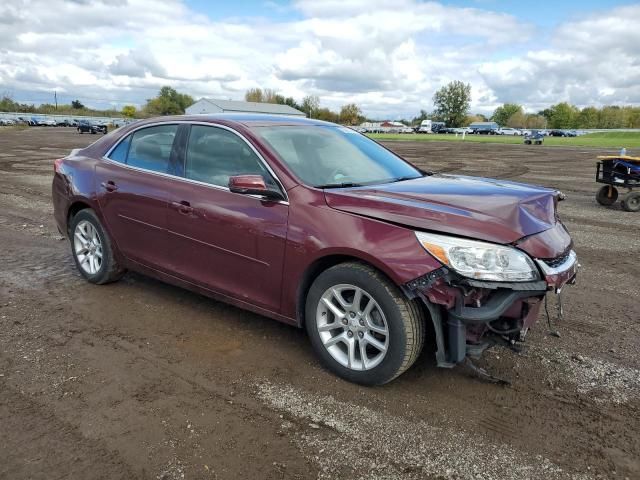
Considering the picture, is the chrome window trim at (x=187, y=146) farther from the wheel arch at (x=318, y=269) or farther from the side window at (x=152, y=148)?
the wheel arch at (x=318, y=269)

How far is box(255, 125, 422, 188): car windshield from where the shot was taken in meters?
3.88

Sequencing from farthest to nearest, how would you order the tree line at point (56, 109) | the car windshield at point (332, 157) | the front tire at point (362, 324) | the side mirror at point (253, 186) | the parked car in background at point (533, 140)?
the tree line at point (56, 109) < the parked car in background at point (533, 140) < the car windshield at point (332, 157) < the side mirror at point (253, 186) < the front tire at point (362, 324)

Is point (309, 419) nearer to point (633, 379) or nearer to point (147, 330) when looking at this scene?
point (147, 330)

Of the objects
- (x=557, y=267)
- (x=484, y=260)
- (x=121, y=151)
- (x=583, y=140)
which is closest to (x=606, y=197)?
(x=557, y=267)

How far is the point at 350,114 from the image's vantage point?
12825cm

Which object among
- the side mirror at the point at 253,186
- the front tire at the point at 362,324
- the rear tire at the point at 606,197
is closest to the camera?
the front tire at the point at 362,324

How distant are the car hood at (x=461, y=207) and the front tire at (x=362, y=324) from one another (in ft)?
1.29

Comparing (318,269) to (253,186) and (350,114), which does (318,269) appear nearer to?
(253,186)

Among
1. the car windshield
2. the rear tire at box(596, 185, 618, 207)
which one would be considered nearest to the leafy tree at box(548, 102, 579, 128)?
the rear tire at box(596, 185, 618, 207)

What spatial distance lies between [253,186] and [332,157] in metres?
0.87

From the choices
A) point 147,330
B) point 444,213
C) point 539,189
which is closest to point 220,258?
point 147,330

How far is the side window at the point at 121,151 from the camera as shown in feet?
16.4

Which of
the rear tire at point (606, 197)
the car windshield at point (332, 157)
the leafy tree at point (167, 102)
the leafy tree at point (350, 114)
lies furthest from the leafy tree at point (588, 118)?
the car windshield at point (332, 157)

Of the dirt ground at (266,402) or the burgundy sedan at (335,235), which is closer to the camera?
the dirt ground at (266,402)
